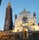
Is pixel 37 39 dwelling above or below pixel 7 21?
below

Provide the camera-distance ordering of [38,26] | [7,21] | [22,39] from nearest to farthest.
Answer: [22,39]
[38,26]
[7,21]

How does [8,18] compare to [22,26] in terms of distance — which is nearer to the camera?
[22,26]

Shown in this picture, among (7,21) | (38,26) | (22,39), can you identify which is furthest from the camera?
(7,21)

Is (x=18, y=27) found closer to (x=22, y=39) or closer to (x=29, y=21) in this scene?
(x=29, y=21)

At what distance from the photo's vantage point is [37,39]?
3350 centimetres

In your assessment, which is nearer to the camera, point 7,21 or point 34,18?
point 34,18

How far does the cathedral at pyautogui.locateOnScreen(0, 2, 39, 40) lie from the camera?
34.2 m

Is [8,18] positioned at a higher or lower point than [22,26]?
higher

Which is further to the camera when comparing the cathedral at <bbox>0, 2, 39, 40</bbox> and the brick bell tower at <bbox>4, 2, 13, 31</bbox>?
the brick bell tower at <bbox>4, 2, 13, 31</bbox>

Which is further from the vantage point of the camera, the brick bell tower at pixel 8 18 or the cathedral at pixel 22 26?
the brick bell tower at pixel 8 18

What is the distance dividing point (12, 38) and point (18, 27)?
34.5ft

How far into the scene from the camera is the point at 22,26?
138 ft

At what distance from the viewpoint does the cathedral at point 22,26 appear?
1346 inches

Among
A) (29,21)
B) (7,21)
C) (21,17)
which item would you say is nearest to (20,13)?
(21,17)
